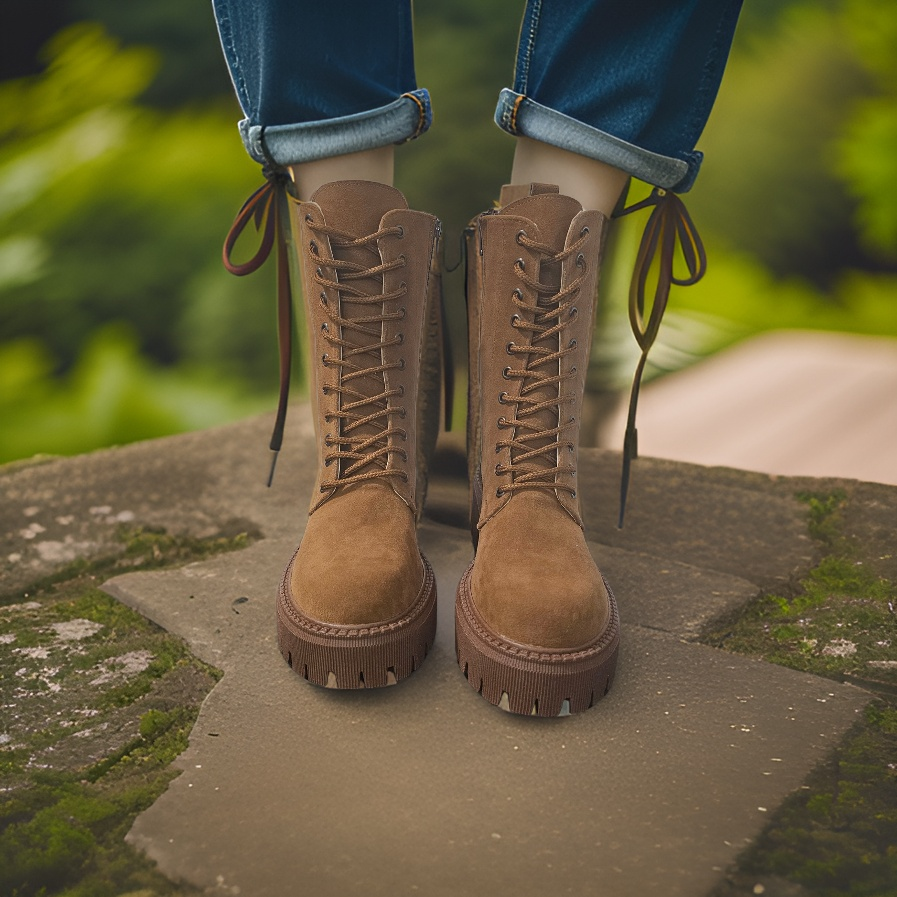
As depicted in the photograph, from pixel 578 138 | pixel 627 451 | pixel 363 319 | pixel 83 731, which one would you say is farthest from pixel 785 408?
pixel 83 731

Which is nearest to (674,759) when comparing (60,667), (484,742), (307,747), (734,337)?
(484,742)

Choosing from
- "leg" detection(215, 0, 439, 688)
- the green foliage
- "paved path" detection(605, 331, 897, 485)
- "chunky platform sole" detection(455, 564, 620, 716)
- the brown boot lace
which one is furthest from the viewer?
the green foliage

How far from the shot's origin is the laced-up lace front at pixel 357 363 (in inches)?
36.5

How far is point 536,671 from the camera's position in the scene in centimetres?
79

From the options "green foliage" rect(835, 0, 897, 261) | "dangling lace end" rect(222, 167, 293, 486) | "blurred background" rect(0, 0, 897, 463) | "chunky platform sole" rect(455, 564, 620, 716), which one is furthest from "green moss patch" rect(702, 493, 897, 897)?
"green foliage" rect(835, 0, 897, 261)

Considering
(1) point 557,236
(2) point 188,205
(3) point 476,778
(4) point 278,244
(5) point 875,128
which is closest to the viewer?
(3) point 476,778

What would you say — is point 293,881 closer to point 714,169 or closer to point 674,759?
point 674,759

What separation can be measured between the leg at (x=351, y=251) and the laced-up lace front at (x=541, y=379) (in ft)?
0.35

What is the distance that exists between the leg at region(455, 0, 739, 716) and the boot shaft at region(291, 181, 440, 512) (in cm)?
8

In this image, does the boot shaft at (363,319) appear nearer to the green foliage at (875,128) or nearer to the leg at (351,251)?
the leg at (351,251)

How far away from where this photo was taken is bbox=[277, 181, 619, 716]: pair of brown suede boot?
848mm

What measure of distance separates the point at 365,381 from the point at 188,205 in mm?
1245

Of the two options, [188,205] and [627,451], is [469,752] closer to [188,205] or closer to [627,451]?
[627,451]

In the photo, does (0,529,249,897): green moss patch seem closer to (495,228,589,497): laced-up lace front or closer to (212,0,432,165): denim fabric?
(495,228,589,497): laced-up lace front
